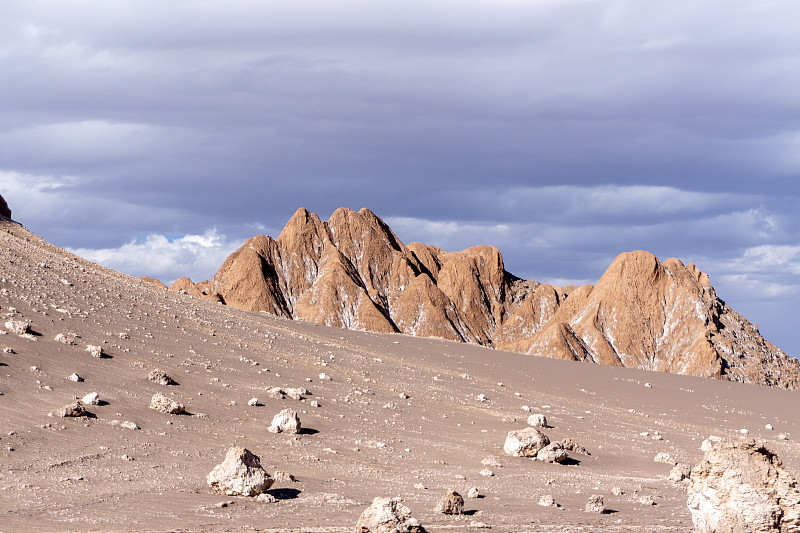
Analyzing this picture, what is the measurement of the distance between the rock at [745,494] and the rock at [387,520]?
138 inches

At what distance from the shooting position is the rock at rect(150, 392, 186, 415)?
16.5 m

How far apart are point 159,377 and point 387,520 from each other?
10.7 meters

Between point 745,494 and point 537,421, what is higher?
point 537,421

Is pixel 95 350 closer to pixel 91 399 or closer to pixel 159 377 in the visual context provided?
pixel 159 377

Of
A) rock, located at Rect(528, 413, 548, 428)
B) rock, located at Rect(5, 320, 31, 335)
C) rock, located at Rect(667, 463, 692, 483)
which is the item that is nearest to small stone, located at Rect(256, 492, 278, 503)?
rock, located at Rect(667, 463, 692, 483)

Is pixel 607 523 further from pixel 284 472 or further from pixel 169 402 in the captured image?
pixel 169 402

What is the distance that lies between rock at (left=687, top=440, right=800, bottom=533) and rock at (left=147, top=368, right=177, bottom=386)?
12.5 m

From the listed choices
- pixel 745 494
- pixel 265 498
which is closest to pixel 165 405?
pixel 265 498

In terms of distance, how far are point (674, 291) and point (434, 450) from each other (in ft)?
301

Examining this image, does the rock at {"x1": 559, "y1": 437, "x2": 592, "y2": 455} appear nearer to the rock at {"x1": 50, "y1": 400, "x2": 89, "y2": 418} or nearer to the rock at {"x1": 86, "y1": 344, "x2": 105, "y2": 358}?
the rock at {"x1": 50, "y1": 400, "x2": 89, "y2": 418}

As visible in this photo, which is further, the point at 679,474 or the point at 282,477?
the point at 679,474

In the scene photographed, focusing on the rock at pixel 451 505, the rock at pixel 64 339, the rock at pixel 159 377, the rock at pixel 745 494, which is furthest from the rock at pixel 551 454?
the rock at pixel 64 339

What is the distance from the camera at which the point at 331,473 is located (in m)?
14.3

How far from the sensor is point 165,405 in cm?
1652
